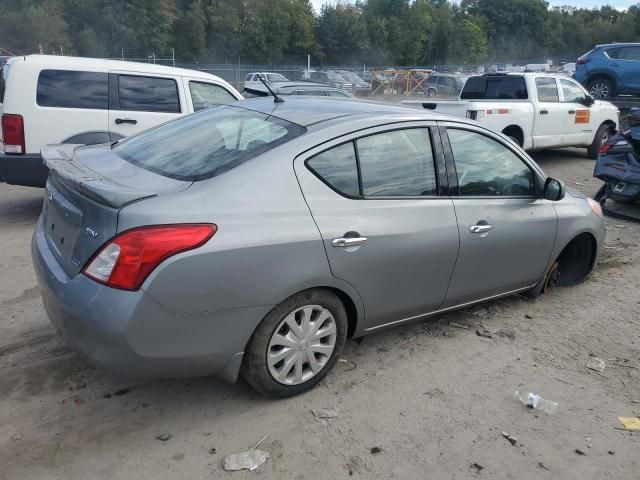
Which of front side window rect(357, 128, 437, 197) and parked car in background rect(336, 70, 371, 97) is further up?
parked car in background rect(336, 70, 371, 97)

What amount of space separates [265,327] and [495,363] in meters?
1.63

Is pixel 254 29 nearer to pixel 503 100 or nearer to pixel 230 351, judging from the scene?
pixel 503 100

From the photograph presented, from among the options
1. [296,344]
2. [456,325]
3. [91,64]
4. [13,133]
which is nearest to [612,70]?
[91,64]

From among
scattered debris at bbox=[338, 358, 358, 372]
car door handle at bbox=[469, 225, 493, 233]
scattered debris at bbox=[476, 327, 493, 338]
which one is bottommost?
scattered debris at bbox=[338, 358, 358, 372]

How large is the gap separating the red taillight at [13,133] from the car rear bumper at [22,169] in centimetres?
9

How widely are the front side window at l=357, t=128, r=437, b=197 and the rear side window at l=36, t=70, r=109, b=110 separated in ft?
14.6

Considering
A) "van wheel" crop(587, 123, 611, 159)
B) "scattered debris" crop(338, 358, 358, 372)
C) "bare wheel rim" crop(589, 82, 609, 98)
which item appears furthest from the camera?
"bare wheel rim" crop(589, 82, 609, 98)

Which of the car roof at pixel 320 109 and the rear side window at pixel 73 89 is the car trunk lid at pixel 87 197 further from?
the rear side window at pixel 73 89

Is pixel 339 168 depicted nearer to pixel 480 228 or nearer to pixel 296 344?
pixel 296 344

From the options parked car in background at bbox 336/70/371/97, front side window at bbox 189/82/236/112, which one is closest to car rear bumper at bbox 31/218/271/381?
front side window at bbox 189/82/236/112

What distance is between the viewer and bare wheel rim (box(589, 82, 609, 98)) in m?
15.8

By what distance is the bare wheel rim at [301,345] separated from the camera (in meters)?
2.98

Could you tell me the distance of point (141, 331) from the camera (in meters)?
2.54

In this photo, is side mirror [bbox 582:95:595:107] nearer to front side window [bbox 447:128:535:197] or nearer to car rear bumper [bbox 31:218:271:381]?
front side window [bbox 447:128:535:197]
